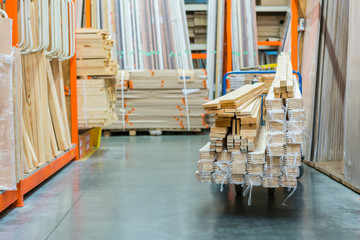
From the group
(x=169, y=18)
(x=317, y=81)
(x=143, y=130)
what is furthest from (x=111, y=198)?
(x=169, y=18)

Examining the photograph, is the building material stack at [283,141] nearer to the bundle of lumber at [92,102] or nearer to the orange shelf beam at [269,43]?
the bundle of lumber at [92,102]

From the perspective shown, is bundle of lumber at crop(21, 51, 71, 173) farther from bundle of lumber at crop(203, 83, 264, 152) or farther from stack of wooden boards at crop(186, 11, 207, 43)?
stack of wooden boards at crop(186, 11, 207, 43)

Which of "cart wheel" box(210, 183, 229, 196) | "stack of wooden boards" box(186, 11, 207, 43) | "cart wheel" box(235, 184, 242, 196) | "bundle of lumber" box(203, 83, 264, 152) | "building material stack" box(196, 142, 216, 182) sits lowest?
"cart wheel" box(210, 183, 229, 196)

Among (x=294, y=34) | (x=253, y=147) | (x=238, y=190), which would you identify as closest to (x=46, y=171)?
(x=238, y=190)

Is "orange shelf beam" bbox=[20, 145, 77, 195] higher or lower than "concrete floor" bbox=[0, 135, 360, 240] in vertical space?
higher

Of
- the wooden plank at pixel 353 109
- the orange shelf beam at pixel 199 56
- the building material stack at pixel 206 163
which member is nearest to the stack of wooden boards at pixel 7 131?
the building material stack at pixel 206 163

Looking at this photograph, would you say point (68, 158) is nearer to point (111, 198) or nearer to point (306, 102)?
point (111, 198)

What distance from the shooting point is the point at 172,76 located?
10.3 meters

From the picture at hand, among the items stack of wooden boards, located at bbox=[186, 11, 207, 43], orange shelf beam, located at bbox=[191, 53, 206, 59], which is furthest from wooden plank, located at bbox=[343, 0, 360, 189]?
stack of wooden boards, located at bbox=[186, 11, 207, 43]

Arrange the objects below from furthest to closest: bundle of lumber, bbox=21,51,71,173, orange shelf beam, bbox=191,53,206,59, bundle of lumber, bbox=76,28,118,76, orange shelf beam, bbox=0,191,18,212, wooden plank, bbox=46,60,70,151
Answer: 1. orange shelf beam, bbox=191,53,206,59
2. bundle of lumber, bbox=76,28,118,76
3. wooden plank, bbox=46,60,70,151
4. bundle of lumber, bbox=21,51,71,173
5. orange shelf beam, bbox=0,191,18,212

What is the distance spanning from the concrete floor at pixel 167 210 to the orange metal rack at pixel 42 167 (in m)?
0.12

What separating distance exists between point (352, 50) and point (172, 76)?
19.4 ft

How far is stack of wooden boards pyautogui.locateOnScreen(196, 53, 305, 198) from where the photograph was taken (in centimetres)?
356

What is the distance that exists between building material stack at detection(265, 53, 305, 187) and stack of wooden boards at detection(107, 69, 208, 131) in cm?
668
